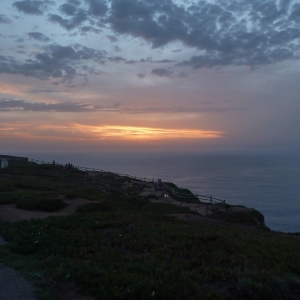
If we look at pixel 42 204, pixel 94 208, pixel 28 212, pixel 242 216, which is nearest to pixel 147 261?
pixel 94 208

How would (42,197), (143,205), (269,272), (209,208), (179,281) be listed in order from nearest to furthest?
(179,281)
(269,272)
(42,197)
(143,205)
(209,208)

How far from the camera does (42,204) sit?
18141 mm

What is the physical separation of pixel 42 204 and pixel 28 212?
53.2 inches

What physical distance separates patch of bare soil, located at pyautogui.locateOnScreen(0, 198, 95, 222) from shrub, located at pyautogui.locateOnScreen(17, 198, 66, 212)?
0.34 metres

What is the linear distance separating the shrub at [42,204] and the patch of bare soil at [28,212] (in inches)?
13.2

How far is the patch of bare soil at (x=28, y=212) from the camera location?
1492 cm

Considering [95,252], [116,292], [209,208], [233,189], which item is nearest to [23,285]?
[116,292]

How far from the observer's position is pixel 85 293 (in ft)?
20.0

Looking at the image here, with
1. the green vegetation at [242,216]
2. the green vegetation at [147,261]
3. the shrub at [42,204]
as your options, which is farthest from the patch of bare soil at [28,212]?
the green vegetation at [242,216]

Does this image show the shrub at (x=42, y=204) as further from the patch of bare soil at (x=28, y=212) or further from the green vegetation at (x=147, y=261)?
the green vegetation at (x=147, y=261)

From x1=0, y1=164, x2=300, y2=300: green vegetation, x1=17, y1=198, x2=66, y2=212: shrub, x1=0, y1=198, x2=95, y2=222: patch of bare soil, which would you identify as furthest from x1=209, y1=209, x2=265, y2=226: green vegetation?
x1=0, y1=164, x2=300, y2=300: green vegetation

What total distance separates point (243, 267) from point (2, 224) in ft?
29.1

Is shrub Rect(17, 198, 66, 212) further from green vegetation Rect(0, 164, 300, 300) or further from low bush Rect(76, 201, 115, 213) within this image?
green vegetation Rect(0, 164, 300, 300)

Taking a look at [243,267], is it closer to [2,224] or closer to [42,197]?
[2,224]
